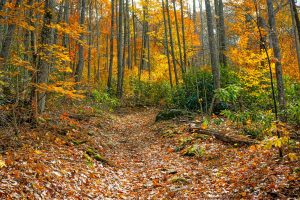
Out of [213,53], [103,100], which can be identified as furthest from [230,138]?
[103,100]

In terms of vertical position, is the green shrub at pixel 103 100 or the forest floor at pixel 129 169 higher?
the green shrub at pixel 103 100

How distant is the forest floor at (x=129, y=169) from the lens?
505cm

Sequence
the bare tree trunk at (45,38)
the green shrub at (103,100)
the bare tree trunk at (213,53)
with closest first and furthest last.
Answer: the bare tree trunk at (45,38) → the bare tree trunk at (213,53) → the green shrub at (103,100)

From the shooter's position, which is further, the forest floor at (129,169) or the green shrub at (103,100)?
the green shrub at (103,100)

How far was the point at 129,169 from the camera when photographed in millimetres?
7914

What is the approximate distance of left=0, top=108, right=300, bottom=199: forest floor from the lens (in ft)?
16.6

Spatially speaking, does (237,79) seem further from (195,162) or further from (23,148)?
(23,148)

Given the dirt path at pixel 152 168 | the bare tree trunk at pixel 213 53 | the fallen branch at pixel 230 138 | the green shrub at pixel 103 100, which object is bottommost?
the dirt path at pixel 152 168

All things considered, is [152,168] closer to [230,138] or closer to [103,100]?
[230,138]

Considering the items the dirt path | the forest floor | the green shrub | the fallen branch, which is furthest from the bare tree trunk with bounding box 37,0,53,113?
the green shrub

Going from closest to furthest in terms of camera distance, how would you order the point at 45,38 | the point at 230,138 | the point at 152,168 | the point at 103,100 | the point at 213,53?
the point at 152,168 < the point at 45,38 < the point at 230,138 < the point at 213,53 < the point at 103,100

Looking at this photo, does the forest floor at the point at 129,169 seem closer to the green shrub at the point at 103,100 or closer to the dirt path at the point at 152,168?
the dirt path at the point at 152,168

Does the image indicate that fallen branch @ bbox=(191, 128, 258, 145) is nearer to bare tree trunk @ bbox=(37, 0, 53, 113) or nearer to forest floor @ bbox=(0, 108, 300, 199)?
forest floor @ bbox=(0, 108, 300, 199)

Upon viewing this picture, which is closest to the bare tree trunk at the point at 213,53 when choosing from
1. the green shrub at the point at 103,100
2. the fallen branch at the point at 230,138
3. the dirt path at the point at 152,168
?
the fallen branch at the point at 230,138
